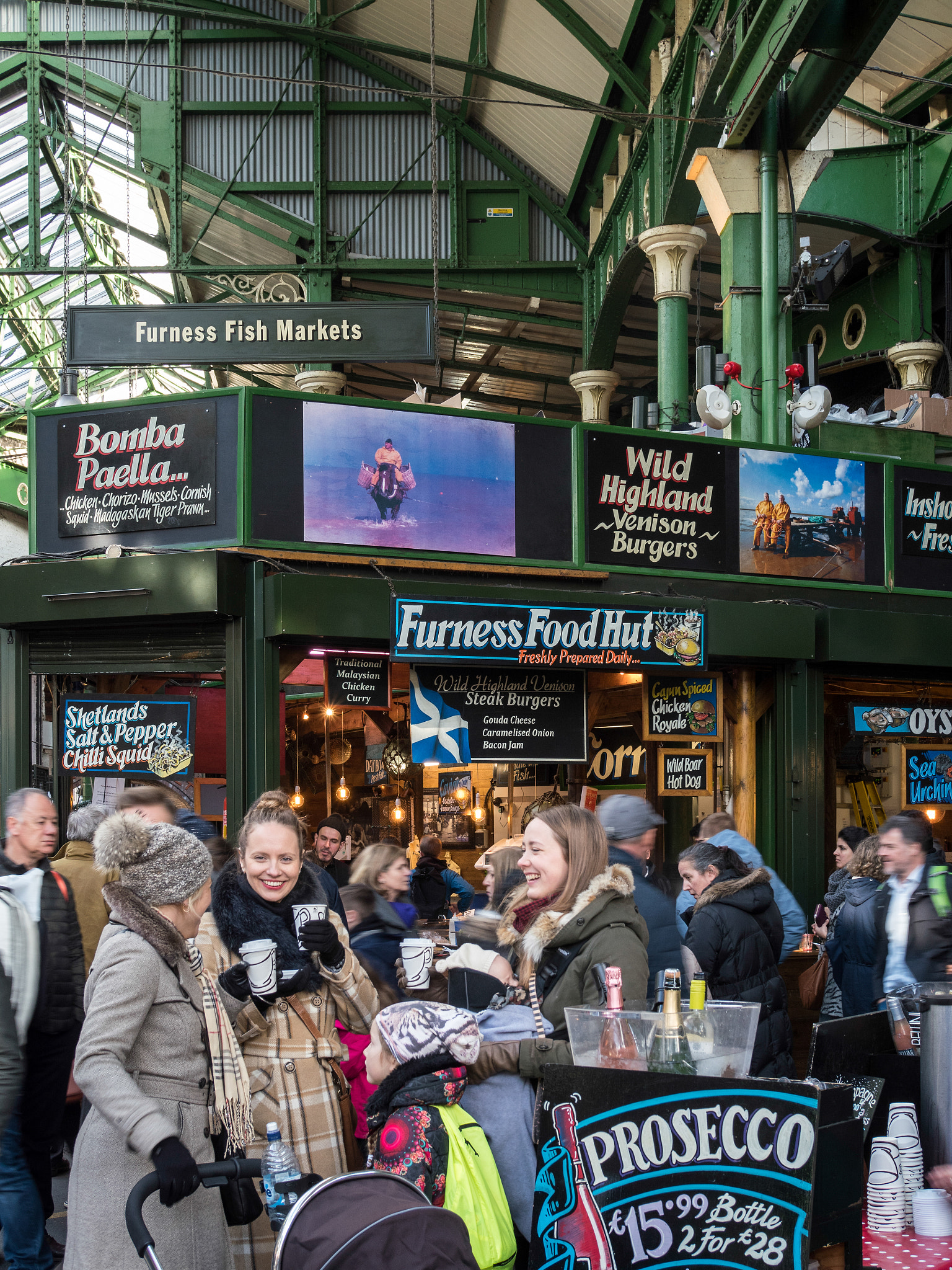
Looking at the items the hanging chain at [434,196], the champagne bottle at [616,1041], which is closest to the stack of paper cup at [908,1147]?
the champagne bottle at [616,1041]

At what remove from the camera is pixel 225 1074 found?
11.4 ft

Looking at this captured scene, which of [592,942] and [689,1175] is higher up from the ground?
[592,942]

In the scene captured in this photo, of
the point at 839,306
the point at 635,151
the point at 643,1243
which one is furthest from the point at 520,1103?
the point at 839,306

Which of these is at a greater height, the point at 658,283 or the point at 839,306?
the point at 839,306

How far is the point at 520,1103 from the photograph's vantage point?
147 inches

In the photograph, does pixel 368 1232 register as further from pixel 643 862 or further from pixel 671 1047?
pixel 643 862

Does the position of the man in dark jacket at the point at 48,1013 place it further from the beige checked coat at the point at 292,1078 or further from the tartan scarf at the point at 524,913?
the tartan scarf at the point at 524,913

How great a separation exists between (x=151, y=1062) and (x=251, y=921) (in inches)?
32.1

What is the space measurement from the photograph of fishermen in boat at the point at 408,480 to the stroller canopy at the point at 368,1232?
6.00 m

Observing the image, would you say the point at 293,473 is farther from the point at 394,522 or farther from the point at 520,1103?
the point at 520,1103

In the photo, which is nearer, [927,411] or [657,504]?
[657,504]

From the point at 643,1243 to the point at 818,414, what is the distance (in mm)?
8251

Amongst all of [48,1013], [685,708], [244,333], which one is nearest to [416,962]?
[48,1013]

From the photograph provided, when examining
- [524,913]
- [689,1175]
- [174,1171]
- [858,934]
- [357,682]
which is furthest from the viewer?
[357,682]
